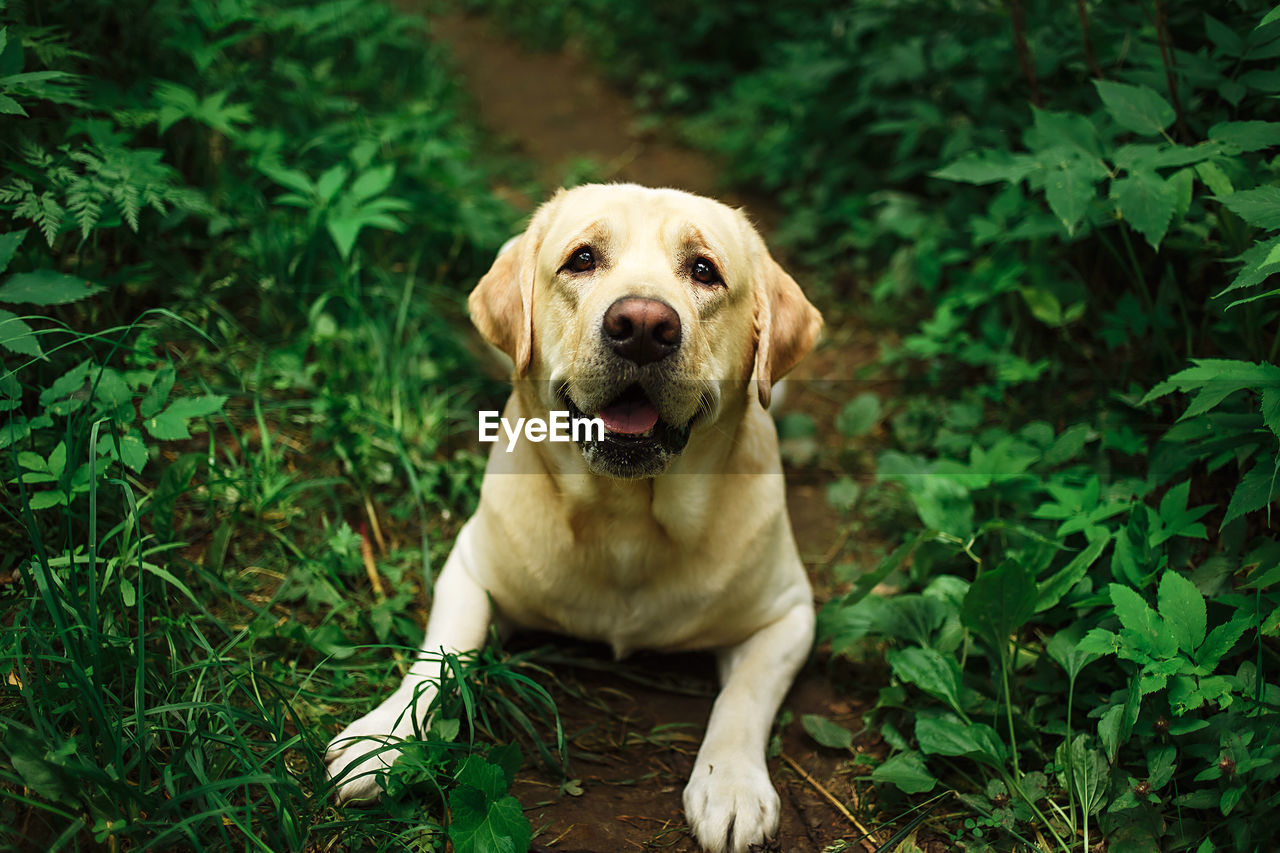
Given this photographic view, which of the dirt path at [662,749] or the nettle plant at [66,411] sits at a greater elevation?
the nettle plant at [66,411]

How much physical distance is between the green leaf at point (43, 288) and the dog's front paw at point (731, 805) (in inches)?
84.7

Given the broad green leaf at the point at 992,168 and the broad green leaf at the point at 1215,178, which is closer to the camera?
the broad green leaf at the point at 1215,178

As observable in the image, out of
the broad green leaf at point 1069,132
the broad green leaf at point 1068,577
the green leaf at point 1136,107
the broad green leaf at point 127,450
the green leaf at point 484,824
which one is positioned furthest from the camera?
the broad green leaf at point 1069,132

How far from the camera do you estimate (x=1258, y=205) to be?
209 cm

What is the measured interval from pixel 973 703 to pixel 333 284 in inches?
107

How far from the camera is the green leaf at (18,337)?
7.09ft

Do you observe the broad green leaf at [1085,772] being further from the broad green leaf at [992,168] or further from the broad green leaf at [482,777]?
the broad green leaf at [992,168]

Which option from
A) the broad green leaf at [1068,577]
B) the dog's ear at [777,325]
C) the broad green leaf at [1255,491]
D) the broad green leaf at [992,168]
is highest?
the broad green leaf at [992,168]

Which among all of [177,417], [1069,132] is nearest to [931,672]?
[1069,132]

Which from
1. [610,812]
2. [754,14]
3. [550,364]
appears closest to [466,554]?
[550,364]

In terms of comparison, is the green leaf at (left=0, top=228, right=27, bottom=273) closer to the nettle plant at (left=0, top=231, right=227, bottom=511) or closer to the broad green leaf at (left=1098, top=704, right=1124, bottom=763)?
the nettle plant at (left=0, top=231, right=227, bottom=511)

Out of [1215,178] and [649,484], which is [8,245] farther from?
[1215,178]

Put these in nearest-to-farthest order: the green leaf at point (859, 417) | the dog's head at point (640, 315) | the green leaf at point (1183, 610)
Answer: the green leaf at point (1183, 610) → the dog's head at point (640, 315) → the green leaf at point (859, 417)

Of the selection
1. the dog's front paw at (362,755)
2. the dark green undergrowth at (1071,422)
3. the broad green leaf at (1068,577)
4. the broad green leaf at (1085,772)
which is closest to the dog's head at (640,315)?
the dark green undergrowth at (1071,422)
